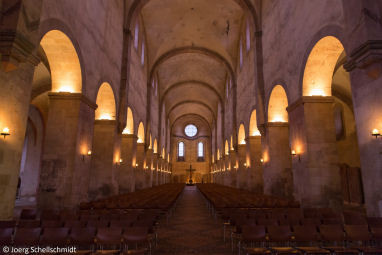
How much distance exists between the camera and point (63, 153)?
1016 centimetres

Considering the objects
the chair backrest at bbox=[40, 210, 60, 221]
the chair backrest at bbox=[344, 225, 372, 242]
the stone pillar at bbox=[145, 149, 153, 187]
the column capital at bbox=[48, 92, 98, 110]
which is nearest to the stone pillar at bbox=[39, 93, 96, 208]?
the column capital at bbox=[48, 92, 98, 110]

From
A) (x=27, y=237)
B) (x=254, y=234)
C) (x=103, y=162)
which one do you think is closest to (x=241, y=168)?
(x=103, y=162)

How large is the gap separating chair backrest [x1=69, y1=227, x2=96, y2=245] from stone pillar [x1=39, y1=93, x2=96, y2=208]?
542cm

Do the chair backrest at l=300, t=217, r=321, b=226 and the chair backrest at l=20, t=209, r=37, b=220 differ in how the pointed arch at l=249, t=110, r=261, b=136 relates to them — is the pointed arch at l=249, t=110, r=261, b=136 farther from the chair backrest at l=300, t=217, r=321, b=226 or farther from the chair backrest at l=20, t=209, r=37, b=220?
the chair backrest at l=20, t=209, r=37, b=220

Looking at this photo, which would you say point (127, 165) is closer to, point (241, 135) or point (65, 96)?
point (65, 96)

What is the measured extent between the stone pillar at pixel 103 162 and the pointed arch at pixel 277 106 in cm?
975

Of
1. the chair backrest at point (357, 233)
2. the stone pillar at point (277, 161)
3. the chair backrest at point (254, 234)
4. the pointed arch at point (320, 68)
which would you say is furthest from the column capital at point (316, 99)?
the chair backrest at point (254, 234)

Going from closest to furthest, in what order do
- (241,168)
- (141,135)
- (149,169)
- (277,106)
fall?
1. (277,106)
2. (241,168)
3. (141,135)
4. (149,169)

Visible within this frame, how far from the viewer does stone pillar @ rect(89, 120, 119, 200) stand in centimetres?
1455

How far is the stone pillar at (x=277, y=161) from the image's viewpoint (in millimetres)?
14734

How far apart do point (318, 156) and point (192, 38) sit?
20.9 metres

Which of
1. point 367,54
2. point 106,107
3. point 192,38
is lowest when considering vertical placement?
point 367,54

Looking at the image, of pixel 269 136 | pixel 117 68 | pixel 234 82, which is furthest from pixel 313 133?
pixel 234 82

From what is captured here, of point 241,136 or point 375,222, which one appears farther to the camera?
point 241,136
